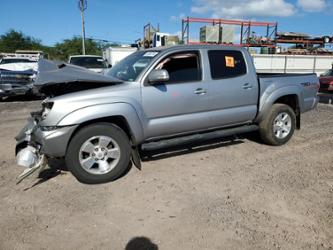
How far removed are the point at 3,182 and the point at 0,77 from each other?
340 inches

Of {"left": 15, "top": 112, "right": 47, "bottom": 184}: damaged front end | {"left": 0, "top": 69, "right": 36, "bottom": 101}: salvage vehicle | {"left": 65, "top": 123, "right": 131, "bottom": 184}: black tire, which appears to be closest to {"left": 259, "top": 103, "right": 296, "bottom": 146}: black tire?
{"left": 65, "top": 123, "right": 131, "bottom": 184}: black tire

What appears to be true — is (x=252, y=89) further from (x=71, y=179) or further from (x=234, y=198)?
(x=71, y=179)

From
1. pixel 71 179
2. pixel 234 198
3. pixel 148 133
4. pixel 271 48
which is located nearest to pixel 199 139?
pixel 148 133

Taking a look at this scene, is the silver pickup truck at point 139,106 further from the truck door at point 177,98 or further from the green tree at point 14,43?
the green tree at point 14,43

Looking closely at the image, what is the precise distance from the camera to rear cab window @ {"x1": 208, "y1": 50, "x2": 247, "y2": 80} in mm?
5051

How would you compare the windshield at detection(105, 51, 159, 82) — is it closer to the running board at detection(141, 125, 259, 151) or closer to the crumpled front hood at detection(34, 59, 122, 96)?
the crumpled front hood at detection(34, 59, 122, 96)


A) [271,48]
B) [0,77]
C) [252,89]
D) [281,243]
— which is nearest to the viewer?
[281,243]

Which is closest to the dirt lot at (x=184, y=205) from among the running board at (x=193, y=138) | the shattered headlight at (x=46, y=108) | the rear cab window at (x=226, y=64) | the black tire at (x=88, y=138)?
the black tire at (x=88, y=138)

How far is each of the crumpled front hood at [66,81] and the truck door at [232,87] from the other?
1.60 m

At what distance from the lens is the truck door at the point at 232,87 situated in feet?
16.5

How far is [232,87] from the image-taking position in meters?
5.17

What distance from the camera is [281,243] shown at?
2.91 m

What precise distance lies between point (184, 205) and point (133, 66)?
2334 mm

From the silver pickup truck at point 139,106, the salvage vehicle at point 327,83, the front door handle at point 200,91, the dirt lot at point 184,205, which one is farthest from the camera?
the salvage vehicle at point 327,83
